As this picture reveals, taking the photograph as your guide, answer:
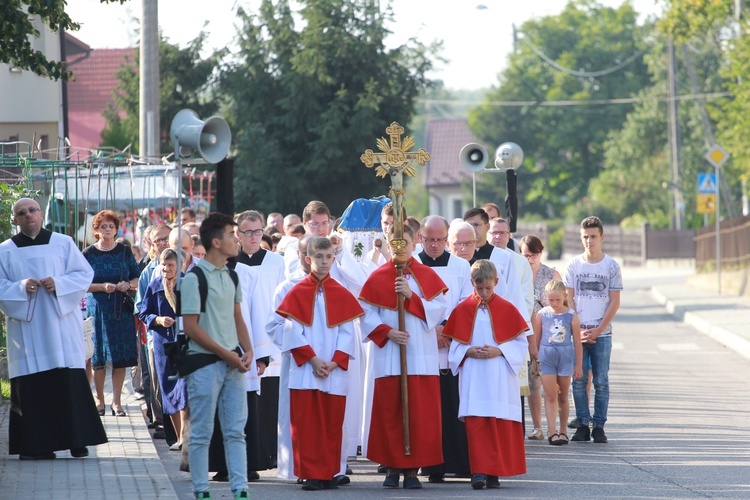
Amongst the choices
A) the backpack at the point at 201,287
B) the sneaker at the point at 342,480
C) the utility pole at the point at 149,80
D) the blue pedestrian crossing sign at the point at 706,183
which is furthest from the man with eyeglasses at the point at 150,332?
the blue pedestrian crossing sign at the point at 706,183

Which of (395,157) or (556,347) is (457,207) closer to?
(556,347)

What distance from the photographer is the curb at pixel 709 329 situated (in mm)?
21766

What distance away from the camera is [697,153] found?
63625mm

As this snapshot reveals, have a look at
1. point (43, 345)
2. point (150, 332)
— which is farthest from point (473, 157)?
point (43, 345)

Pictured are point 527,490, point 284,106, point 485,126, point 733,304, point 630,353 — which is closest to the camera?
point 527,490

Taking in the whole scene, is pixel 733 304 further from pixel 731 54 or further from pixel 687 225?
pixel 687 225

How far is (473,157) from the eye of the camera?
16.5 m

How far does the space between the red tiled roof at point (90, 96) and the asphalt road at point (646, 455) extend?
38.8 meters

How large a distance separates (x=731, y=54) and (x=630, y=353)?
42.0 ft

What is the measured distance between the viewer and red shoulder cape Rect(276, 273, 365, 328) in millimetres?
10016

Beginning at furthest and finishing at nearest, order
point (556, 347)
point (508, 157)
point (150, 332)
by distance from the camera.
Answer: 1. point (508, 157)
2. point (556, 347)
3. point (150, 332)

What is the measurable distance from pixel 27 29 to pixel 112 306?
2922mm

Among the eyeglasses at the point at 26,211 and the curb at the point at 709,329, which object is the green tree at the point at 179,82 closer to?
the curb at the point at 709,329

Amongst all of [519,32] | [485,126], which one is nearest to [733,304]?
[485,126]
